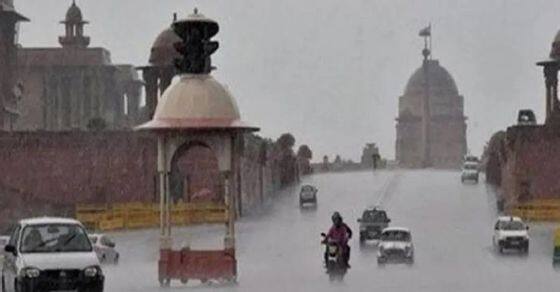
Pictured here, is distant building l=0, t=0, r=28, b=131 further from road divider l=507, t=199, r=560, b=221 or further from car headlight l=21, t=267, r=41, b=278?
car headlight l=21, t=267, r=41, b=278

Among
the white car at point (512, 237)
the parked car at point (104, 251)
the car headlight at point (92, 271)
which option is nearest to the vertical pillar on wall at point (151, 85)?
the white car at point (512, 237)

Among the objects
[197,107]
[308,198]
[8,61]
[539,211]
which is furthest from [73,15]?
[197,107]

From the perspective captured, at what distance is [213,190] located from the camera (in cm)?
7169

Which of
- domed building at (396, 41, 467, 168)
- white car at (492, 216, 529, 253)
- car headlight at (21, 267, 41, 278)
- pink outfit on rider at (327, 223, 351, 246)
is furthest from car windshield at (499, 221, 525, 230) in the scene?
domed building at (396, 41, 467, 168)

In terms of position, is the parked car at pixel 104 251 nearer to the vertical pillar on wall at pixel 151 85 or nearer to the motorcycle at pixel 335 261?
the motorcycle at pixel 335 261

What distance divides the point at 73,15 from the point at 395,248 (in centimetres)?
7029

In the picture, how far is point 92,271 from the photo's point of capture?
79.2 feet

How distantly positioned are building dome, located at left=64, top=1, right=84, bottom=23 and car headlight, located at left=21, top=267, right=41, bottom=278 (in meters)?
85.1

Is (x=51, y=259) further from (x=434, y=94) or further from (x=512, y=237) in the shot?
(x=434, y=94)

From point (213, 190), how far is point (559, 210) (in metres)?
15.7

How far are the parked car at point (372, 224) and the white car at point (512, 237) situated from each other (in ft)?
13.8

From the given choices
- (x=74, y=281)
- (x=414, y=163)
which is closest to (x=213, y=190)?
(x=74, y=281)

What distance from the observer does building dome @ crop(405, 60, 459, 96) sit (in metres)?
154

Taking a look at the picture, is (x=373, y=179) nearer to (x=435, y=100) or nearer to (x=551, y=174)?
(x=551, y=174)
